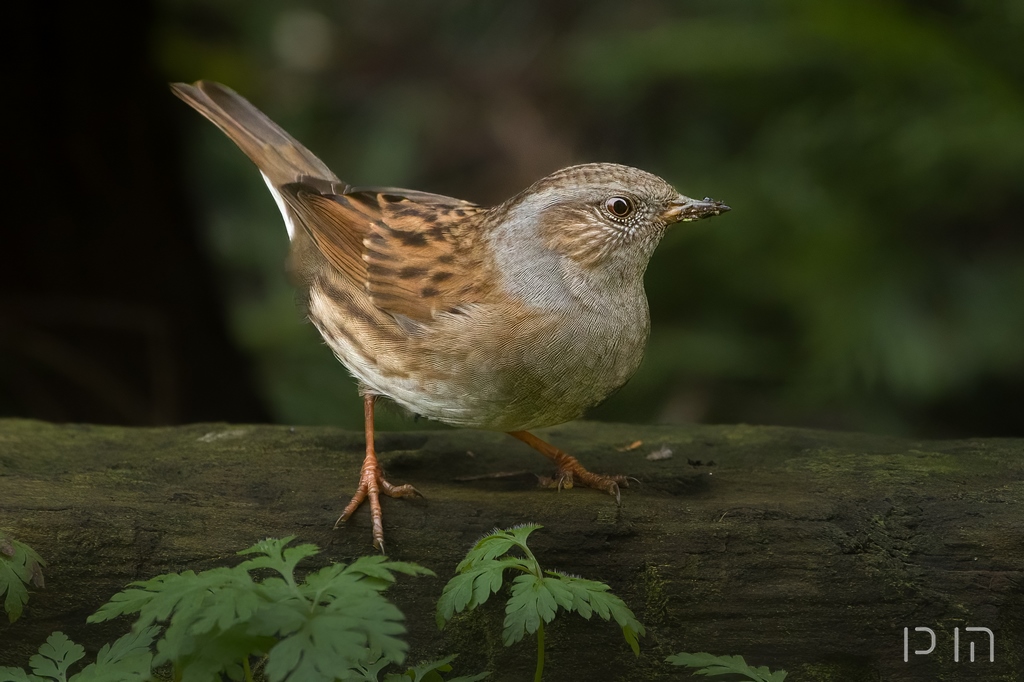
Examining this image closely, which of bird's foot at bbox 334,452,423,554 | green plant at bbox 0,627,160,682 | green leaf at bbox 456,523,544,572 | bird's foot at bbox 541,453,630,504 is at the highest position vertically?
bird's foot at bbox 541,453,630,504

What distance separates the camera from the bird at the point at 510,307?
3969mm

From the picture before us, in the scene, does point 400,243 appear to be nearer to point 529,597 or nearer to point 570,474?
point 570,474

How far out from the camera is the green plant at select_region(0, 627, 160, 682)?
9.66ft

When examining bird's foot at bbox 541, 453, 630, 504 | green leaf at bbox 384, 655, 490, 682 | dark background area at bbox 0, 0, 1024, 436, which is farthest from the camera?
dark background area at bbox 0, 0, 1024, 436

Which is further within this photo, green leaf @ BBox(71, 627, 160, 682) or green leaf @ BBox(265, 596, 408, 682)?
green leaf @ BBox(71, 627, 160, 682)

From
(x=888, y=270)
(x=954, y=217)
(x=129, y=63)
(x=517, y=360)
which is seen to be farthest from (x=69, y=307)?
(x=954, y=217)

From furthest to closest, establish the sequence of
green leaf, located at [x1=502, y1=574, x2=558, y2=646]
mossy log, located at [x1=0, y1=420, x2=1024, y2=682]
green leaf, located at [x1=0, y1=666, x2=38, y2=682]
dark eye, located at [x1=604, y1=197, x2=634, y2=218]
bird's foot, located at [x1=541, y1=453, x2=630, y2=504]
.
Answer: bird's foot, located at [x1=541, y1=453, x2=630, y2=504]
dark eye, located at [x1=604, y1=197, x2=634, y2=218]
mossy log, located at [x1=0, y1=420, x2=1024, y2=682]
green leaf, located at [x1=0, y1=666, x2=38, y2=682]
green leaf, located at [x1=502, y1=574, x2=558, y2=646]

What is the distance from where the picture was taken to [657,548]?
3719 millimetres

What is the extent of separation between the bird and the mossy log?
0.22 m

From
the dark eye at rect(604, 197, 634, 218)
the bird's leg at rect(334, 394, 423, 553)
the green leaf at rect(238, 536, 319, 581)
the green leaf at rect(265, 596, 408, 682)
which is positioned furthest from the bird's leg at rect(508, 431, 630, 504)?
the green leaf at rect(265, 596, 408, 682)

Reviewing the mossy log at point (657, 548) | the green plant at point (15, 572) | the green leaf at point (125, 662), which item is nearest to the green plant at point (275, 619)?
the green leaf at point (125, 662)

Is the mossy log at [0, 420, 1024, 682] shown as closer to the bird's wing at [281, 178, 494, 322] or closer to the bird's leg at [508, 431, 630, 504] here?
the bird's leg at [508, 431, 630, 504]

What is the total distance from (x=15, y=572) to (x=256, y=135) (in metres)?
2.76

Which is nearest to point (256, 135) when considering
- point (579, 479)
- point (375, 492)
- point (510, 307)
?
point (510, 307)
